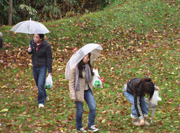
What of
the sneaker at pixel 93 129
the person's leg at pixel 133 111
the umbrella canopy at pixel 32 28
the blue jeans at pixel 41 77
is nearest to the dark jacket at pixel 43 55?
the blue jeans at pixel 41 77

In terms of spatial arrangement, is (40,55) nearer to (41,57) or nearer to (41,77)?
(41,57)

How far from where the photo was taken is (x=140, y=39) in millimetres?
11195

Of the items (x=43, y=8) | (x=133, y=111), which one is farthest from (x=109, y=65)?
(x=43, y=8)

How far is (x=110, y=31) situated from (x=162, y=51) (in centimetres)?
322

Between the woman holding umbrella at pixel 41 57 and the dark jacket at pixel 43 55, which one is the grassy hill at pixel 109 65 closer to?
the woman holding umbrella at pixel 41 57

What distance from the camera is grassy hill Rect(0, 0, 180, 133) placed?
17.0 feet

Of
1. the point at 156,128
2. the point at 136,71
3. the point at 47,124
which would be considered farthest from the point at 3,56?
the point at 156,128

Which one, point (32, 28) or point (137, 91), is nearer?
point (137, 91)

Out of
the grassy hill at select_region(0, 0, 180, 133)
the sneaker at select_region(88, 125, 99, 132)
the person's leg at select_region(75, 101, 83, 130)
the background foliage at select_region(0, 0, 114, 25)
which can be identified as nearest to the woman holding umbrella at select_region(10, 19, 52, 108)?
the grassy hill at select_region(0, 0, 180, 133)

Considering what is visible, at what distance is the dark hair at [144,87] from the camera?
407 cm

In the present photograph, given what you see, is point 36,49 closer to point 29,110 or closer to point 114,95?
point 29,110

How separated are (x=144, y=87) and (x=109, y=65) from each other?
491cm

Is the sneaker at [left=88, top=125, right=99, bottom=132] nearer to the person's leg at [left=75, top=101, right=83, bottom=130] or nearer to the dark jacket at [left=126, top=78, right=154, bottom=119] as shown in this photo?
the person's leg at [left=75, top=101, right=83, bottom=130]

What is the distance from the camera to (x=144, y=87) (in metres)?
4.08
